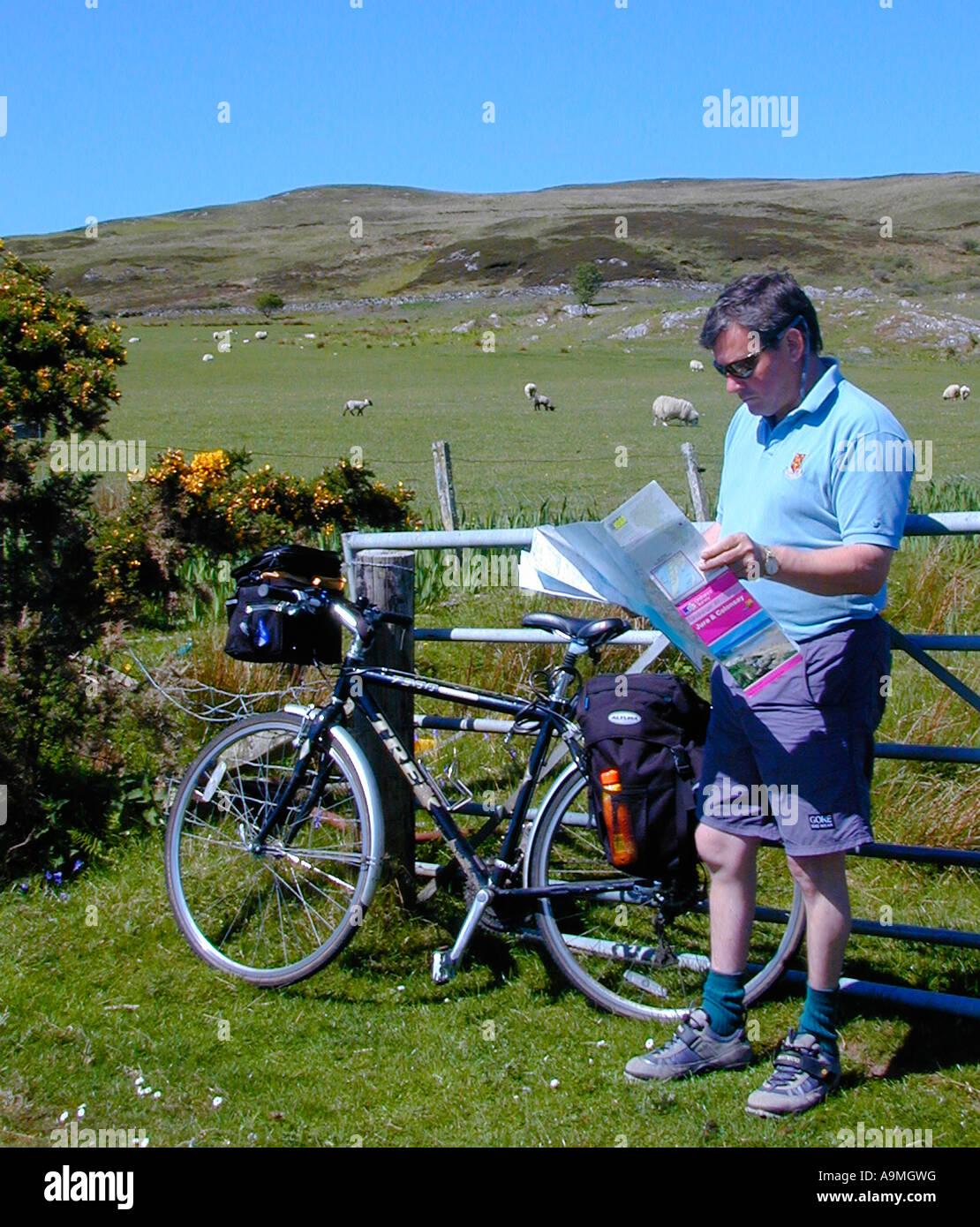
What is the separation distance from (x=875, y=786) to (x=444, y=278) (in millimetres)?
118911

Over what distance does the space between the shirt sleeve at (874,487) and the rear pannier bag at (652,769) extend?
2.94 ft

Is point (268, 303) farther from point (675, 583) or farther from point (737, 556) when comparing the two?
point (737, 556)

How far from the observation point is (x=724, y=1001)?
144 inches

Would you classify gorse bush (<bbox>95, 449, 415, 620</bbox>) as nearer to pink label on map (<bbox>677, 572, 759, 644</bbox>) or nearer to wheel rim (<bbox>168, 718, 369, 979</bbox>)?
wheel rim (<bbox>168, 718, 369, 979</bbox>)

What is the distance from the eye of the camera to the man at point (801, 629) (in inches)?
122

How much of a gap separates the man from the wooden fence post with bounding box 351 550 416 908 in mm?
1255

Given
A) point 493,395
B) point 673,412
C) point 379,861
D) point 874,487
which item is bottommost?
point 379,861

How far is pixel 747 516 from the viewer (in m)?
3.37

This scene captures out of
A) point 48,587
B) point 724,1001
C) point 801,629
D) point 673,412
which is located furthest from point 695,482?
point 673,412

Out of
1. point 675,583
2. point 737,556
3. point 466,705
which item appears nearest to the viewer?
point 737,556

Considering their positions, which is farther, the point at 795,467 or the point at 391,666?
the point at 391,666

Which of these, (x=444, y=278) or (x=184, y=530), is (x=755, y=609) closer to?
(x=184, y=530)

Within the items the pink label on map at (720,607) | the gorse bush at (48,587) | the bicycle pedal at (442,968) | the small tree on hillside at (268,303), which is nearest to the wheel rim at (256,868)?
the bicycle pedal at (442,968)
